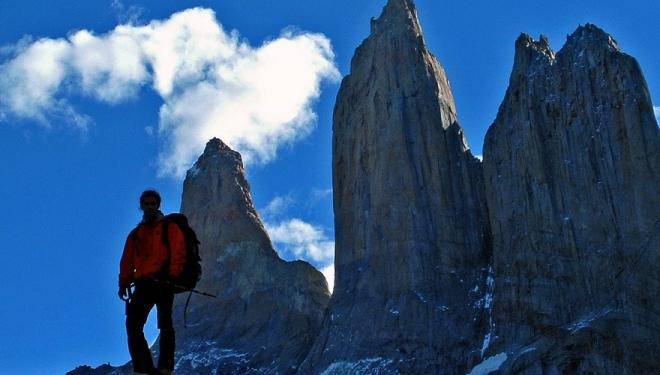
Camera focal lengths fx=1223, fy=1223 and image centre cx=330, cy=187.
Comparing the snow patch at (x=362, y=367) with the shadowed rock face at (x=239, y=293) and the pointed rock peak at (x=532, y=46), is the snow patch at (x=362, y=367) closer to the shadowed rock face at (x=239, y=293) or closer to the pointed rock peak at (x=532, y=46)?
the shadowed rock face at (x=239, y=293)

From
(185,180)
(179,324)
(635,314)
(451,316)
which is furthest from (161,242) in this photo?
(185,180)

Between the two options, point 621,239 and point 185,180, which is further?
point 185,180

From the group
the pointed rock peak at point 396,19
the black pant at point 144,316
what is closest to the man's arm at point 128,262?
the black pant at point 144,316

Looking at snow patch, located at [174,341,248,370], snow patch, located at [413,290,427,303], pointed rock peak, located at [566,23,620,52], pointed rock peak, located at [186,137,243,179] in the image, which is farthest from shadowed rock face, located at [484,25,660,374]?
pointed rock peak, located at [186,137,243,179]

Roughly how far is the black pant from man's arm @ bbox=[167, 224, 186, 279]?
6.6 inches

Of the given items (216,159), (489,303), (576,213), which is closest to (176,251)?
(576,213)

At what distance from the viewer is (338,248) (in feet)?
259

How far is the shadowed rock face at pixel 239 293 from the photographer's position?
270ft

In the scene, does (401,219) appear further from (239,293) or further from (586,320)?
(239,293)

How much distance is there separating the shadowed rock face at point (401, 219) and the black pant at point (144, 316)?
189 feet

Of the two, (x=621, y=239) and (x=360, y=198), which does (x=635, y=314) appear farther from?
(x=360, y=198)

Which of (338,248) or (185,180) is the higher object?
(185,180)

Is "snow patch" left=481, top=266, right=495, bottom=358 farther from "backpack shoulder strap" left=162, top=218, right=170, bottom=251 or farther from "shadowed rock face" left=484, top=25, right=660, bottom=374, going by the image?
"backpack shoulder strap" left=162, top=218, right=170, bottom=251

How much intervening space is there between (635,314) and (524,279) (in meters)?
8.61
